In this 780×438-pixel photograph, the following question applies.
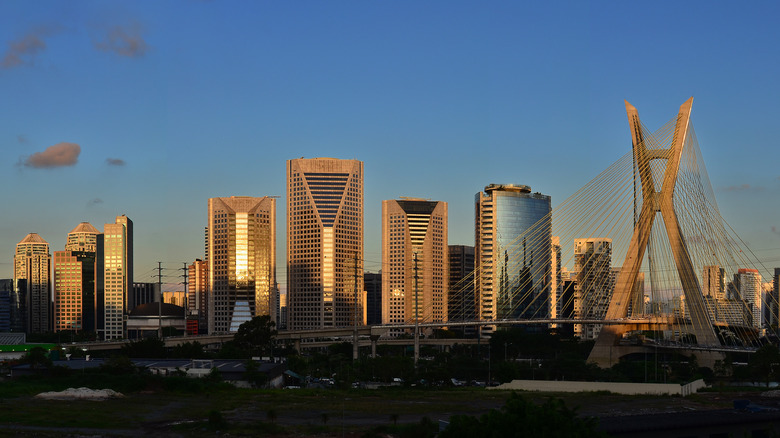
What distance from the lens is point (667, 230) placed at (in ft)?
334

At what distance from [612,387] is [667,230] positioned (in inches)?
903

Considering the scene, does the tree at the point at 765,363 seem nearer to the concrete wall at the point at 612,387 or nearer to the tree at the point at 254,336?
the concrete wall at the point at 612,387

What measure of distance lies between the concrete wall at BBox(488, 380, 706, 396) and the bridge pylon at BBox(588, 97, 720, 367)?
40.1 feet

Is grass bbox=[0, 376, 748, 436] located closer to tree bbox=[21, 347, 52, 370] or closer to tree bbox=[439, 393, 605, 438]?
tree bbox=[21, 347, 52, 370]

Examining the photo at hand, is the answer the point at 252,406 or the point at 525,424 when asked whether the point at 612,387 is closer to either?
the point at 252,406

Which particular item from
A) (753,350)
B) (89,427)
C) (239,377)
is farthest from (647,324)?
(89,427)

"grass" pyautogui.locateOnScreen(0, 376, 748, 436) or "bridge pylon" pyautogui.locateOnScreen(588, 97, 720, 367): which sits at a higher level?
"bridge pylon" pyautogui.locateOnScreen(588, 97, 720, 367)

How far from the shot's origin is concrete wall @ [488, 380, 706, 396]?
84062 millimetres

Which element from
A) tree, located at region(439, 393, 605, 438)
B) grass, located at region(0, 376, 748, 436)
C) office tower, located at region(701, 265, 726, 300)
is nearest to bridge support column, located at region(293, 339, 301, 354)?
office tower, located at region(701, 265, 726, 300)

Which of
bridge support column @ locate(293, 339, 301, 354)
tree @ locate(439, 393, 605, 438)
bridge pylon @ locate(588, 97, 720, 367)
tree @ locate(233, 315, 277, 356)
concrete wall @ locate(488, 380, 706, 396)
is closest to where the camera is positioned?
tree @ locate(439, 393, 605, 438)

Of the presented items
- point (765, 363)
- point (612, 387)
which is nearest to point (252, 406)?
point (612, 387)

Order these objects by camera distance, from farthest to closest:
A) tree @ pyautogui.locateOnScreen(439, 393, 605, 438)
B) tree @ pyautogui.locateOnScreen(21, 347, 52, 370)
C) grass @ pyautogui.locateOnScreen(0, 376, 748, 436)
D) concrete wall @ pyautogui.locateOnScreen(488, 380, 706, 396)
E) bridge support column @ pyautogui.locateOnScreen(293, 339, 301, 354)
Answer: bridge support column @ pyautogui.locateOnScreen(293, 339, 301, 354), tree @ pyautogui.locateOnScreen(21, 347, 52, 370), concrete wall @ pyautogui.locateOnScreen(488, 380, 706, 396), grass @ pyautogui.locateOnScreen(0, 376, 748, 436), tree @ pyautogui.locateOnScreen(439, 393, 605, 438)

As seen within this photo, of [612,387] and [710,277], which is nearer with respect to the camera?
[612,387]

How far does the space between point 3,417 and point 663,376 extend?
7687 centimetres
